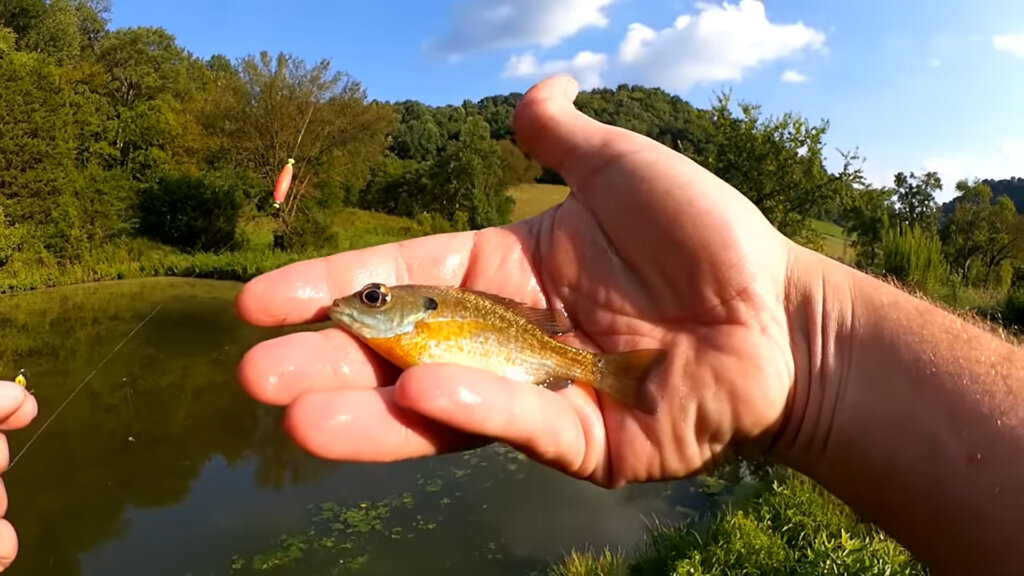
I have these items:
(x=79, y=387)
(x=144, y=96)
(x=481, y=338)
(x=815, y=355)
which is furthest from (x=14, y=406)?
(x=144, y=96)

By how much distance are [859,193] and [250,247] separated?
2317 centimetres

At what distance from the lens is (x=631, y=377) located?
3.05 meters

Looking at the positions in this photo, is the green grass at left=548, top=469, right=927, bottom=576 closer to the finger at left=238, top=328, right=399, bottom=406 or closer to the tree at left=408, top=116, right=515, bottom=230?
the finger at left=238, top=328, right=399, bottom=406

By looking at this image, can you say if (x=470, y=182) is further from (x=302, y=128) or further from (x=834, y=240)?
(x=834, y=240)

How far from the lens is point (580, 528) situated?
975cm

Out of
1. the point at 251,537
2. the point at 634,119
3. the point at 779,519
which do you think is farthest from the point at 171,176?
the point at 634,119

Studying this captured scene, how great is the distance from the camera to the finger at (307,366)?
9.08 feet

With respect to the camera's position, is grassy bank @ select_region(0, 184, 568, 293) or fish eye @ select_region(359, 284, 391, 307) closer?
fish eye @ select_region(359, 284, 391, 307)

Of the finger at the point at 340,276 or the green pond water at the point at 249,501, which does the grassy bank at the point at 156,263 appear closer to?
the green pond water at the point at 249,501

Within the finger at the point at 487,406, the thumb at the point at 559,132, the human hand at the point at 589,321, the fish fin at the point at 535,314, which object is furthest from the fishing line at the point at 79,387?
the finger at the point at 487,406

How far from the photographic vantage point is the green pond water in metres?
8.88

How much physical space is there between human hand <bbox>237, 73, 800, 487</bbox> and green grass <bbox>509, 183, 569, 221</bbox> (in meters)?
46.4

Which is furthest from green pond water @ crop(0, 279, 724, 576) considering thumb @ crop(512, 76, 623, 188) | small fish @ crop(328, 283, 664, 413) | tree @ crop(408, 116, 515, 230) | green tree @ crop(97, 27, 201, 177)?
tree @ crop(408, 116, 515, 230)

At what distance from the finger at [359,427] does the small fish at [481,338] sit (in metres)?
0.51
